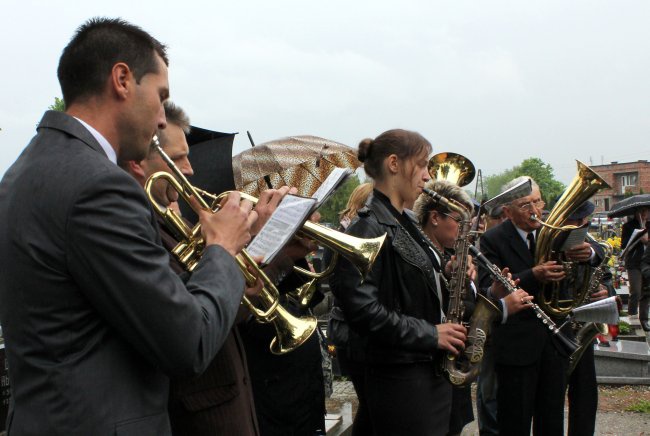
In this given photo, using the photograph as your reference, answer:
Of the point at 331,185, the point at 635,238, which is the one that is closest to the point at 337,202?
the point at 635,238

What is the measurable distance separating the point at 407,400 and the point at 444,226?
5.05 ft

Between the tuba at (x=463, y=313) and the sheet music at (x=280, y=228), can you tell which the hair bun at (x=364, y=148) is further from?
the sheet music at (x=280, y=228)

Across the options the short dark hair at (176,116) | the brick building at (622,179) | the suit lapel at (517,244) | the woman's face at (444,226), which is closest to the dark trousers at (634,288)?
the suit lapel at (517,244)

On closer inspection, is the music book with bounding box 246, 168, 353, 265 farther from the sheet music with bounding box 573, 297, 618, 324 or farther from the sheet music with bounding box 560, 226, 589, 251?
the sheet music with bounding box 573, 297, 618, 324

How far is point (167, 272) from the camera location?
5.85ft

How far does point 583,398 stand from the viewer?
5.37 m

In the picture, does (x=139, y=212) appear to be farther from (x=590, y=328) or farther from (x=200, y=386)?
(x=590, y=328)

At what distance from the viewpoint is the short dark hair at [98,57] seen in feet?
6.36

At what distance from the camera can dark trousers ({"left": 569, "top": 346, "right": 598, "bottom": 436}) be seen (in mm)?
5348

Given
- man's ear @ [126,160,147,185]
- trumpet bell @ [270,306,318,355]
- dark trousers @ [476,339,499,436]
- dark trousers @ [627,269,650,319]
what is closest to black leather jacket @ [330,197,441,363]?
trumpet bell @ [270,306,318,355]

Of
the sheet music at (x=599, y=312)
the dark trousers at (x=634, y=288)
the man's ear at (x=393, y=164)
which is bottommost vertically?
the dark trousers at (x=634, y=288)

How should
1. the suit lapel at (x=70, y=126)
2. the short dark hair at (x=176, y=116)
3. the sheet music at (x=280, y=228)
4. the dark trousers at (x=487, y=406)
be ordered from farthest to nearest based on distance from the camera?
the dark trousers at (x=487, y=406), the short dark hair at (x=176, y=116), the sheet music at (x=280, y=228), the suit lapel at (x=70, y=126)

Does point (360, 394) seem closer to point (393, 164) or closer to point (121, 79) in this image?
point (393, 164)

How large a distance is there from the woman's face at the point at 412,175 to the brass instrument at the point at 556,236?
4.93 feet
